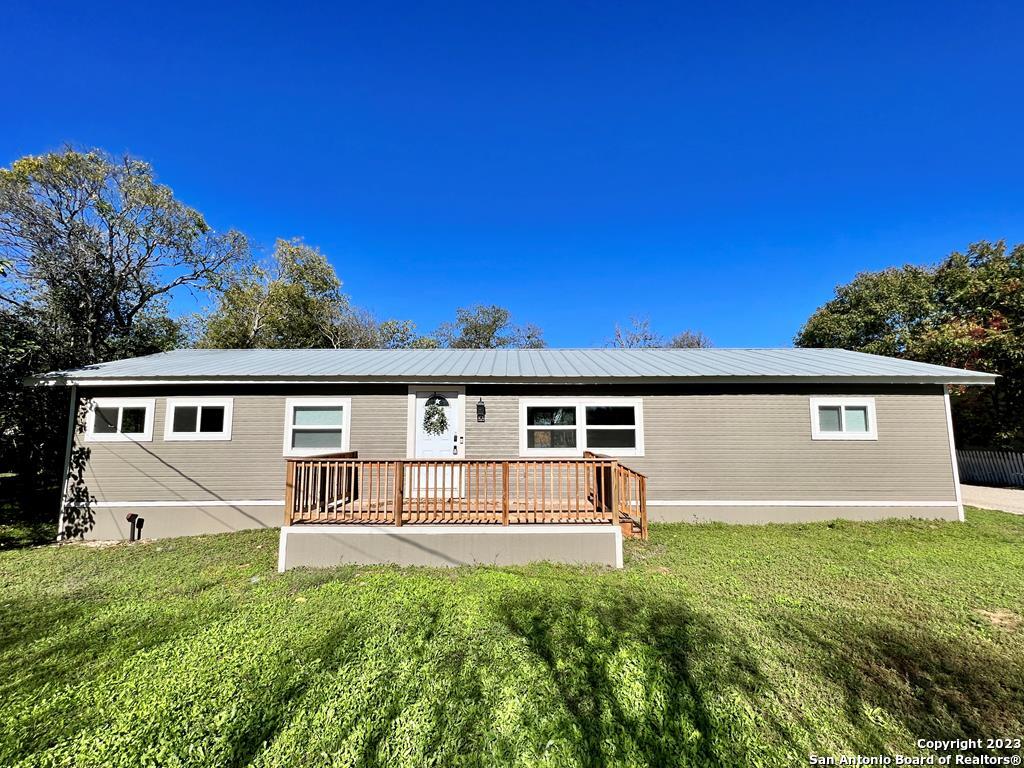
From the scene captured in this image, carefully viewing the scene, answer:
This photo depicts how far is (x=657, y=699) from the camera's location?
2740 mm

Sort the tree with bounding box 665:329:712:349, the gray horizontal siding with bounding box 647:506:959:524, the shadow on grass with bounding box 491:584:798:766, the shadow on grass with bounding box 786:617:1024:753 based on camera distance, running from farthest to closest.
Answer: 1. the tree with bounding box 665:329:712:349
2. the gray horizontal siding with bounding box 647:506:959:524
3. the shadow on grass with bounding box 786:617:1024:753
4. the shadow on grass with bounding box 491:584:798:766

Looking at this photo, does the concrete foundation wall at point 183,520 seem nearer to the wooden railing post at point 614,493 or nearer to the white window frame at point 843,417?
the wooden railing post at point 614,493

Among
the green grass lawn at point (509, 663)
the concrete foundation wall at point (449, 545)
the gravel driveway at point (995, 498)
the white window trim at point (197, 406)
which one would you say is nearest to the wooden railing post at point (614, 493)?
the concrete foundation wall at point (449, 545)

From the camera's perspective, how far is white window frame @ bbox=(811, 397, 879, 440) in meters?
7.54

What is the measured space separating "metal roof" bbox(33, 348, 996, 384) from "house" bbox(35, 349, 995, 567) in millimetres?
60

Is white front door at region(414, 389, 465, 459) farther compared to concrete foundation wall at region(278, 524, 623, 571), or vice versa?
white front door at region(414, 389, 465, 459)

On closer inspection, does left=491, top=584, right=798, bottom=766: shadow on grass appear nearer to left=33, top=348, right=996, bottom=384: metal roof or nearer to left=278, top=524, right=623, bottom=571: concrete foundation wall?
left=278, top=524, right=623, bottom=571: concrete foundation wall

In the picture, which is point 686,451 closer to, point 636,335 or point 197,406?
point 197,406

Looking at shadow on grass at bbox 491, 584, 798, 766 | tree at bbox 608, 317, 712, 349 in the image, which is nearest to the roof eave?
shadow on grass at bbox 491, 584, 798, 766

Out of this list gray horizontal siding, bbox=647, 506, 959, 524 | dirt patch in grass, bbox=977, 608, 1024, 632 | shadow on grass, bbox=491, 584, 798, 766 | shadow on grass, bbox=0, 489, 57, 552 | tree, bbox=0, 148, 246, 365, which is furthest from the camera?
tree, bbox=0, 148, 246, 365

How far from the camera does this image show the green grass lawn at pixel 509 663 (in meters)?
2.41

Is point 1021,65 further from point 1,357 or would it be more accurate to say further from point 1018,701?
point 1,357

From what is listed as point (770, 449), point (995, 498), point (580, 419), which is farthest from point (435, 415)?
point (995, 498)

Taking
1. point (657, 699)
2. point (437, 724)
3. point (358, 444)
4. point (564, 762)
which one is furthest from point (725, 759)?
point (358, 444)
